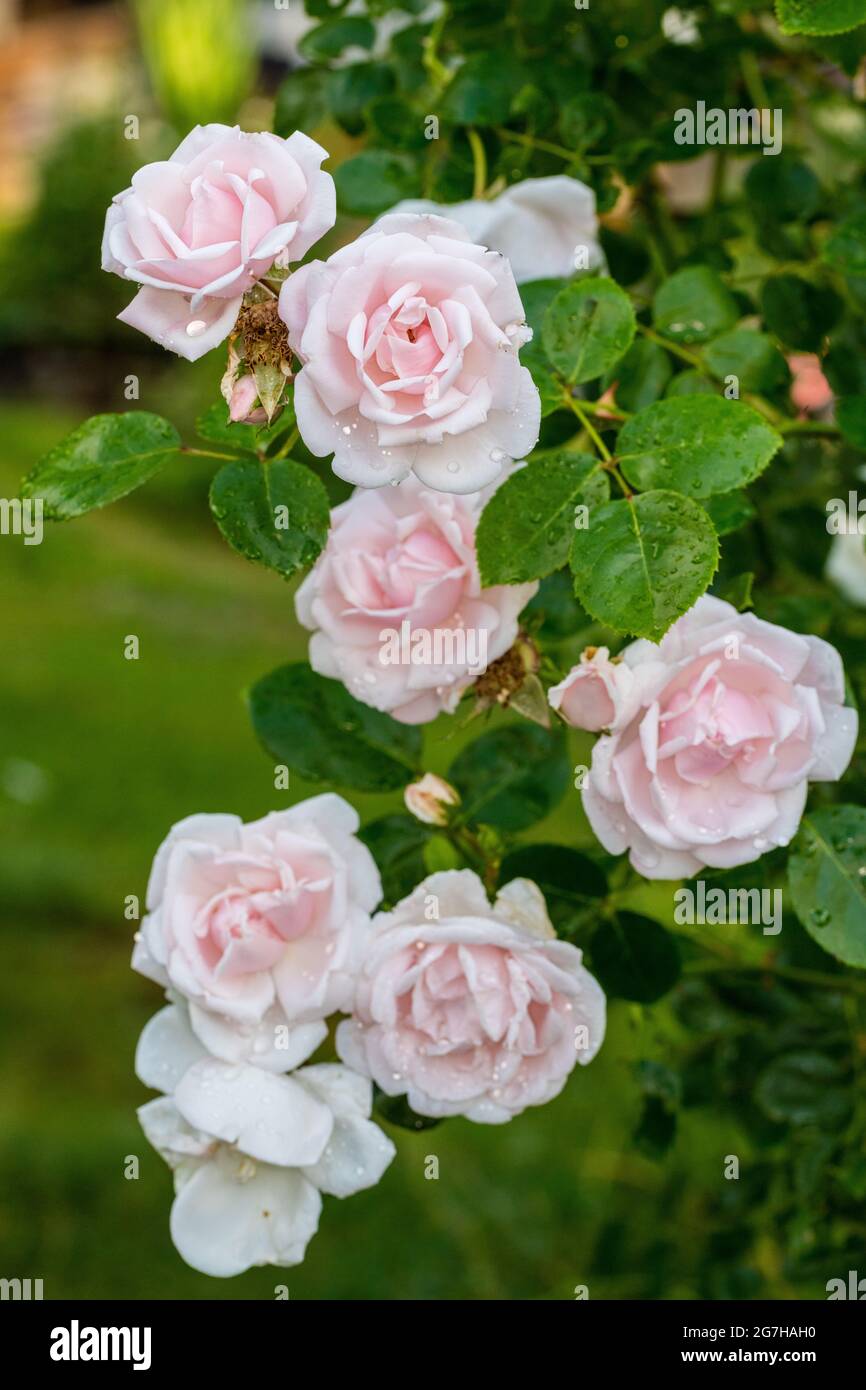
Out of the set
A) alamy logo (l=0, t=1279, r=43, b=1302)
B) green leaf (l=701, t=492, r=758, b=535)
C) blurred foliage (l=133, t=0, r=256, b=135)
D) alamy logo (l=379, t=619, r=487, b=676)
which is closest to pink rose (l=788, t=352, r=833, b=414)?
green leaf (l=701, t=492, r=758, b=535)

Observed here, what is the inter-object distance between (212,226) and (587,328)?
7.2 inches

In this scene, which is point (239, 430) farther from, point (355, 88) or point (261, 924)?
point (355, 88)

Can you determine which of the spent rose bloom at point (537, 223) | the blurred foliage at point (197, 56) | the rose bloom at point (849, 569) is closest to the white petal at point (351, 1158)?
the spent rose bloom at point (537, 223)

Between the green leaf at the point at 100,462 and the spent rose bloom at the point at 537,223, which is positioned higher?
the spent rose bloom at the point at 537,223

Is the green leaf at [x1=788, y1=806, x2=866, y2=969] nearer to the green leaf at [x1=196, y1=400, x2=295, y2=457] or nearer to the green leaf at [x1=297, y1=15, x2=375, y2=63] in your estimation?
the green leaf at [x1=196, y1=400, x2=295, y2=457]

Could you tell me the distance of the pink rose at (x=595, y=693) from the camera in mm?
567

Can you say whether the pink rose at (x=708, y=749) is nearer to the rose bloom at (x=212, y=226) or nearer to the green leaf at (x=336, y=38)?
the rose bloom at (x=212, y=226)

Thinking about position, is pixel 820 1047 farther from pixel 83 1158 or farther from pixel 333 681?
pixel 83 1158

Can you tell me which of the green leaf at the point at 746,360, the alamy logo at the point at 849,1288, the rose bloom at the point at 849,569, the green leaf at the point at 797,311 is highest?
the green leaf at the point at 797,311

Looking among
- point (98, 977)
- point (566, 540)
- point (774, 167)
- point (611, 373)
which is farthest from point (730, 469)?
point (98, 977)

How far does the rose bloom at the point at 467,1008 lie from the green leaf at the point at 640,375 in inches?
10.5

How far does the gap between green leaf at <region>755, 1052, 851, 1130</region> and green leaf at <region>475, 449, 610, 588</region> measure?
42 cm

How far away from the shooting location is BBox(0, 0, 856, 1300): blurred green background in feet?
4.92

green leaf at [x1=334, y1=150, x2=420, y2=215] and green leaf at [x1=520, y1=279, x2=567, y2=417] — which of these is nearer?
green leaf at [x1=520, y1=279, x2=567, y2=417]
